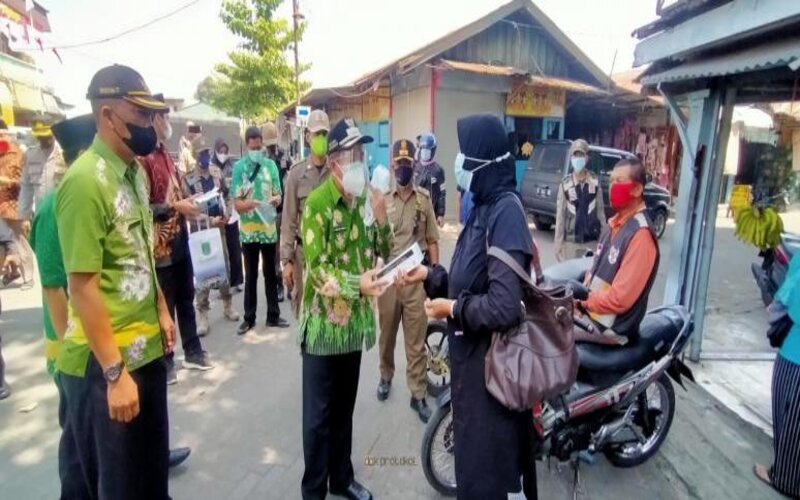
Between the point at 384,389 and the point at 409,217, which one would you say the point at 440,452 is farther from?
the point at 409,217

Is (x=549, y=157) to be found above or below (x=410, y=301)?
above

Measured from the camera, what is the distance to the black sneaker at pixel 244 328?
507cm

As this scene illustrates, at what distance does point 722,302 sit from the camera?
641 centimetres

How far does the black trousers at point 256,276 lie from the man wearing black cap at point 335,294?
111 inches

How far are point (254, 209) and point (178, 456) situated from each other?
2631 mm

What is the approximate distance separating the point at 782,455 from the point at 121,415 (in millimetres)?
3541

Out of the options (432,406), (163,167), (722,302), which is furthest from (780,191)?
(163,167)

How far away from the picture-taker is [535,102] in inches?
514

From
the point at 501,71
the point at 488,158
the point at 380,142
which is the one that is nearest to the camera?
the point at 488,158

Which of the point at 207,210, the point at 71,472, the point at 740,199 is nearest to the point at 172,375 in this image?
the point at 207,210

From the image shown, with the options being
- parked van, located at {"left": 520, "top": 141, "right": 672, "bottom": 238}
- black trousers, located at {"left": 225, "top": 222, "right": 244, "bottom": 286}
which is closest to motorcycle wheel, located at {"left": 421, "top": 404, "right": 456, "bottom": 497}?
black trousers, located at {"left": 225, "top": 222, "right": 244, "bottom": 286}

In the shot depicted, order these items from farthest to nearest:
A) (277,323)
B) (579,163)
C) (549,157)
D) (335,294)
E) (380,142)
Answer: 1. (380,142)
2. (549,157)
3. (579,163)
4. (277,323)
5. (335,294)

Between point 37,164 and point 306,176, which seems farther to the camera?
point 37,164

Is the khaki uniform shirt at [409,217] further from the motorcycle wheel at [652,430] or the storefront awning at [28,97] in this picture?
the storefront awning at [28,97]
